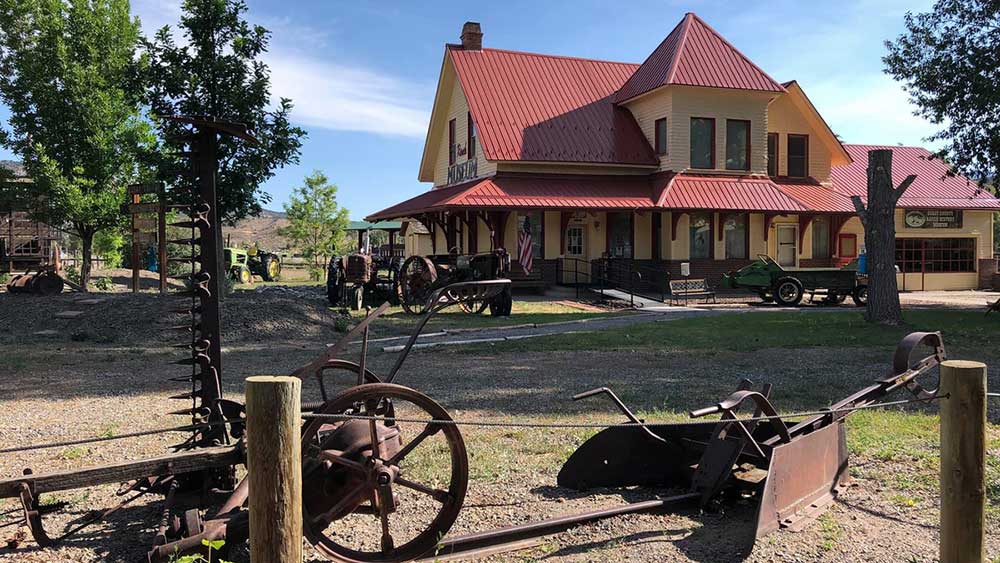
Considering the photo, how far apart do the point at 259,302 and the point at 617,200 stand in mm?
12210

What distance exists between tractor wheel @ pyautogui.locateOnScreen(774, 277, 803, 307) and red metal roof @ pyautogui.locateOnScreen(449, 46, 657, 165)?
6.21 m

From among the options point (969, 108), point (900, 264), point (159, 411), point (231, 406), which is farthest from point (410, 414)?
point (900, 264)

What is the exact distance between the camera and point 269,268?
39438mm

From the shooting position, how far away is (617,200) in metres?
25.0

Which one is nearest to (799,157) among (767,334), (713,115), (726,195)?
(713,115)


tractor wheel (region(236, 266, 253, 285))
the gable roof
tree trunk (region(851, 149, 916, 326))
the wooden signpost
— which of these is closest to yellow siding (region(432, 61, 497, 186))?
the gable roof

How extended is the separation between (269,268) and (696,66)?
898 inches

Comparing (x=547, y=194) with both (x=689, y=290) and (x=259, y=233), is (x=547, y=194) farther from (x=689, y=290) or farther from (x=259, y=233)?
(x=259, y=233)

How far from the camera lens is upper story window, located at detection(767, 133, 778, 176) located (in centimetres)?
2975

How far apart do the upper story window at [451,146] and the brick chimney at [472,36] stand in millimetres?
2781

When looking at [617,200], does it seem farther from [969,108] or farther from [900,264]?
[900,264]

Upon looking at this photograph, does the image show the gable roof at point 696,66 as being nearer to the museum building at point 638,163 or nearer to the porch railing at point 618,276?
the museum building at point 638,163

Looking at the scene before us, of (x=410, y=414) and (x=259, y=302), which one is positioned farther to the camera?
(x=259, y=302)

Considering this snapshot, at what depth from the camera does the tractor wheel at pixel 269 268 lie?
39250mm
